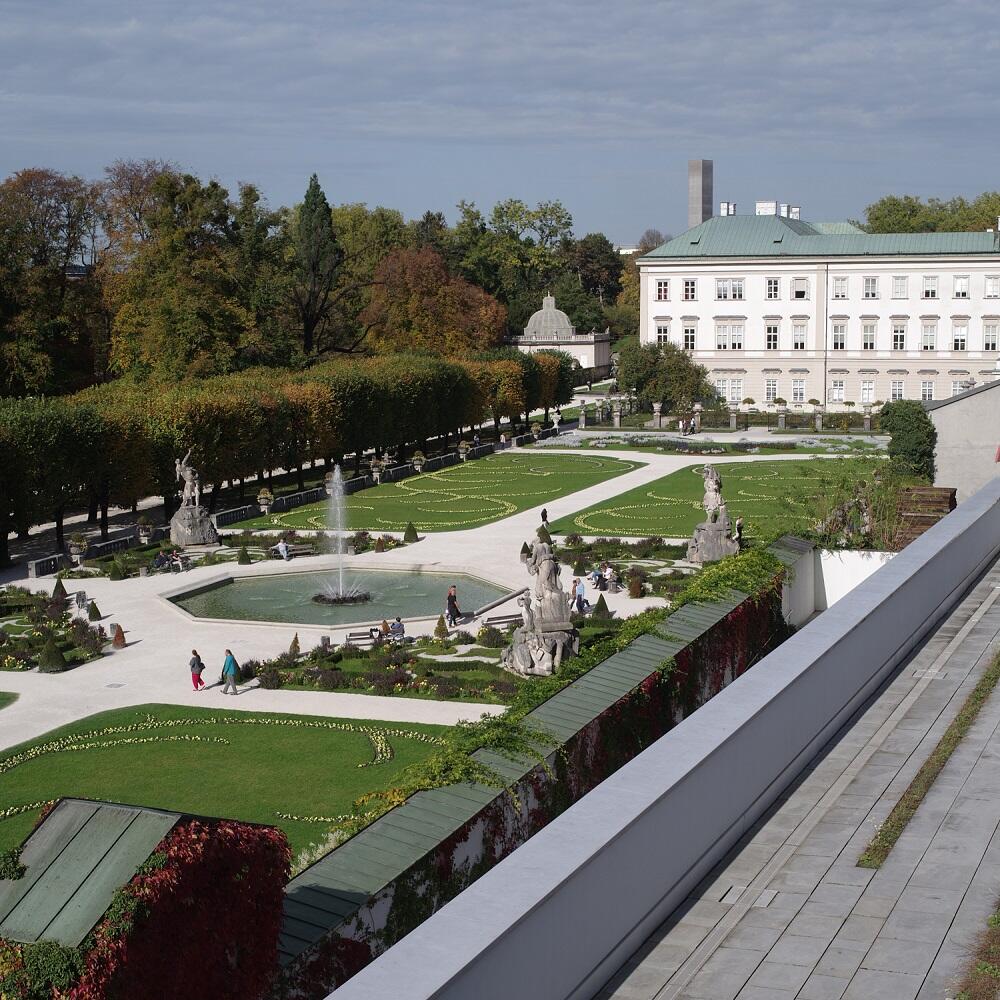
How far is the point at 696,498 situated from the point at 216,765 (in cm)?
3720

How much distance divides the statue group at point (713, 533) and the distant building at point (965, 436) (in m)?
14.1

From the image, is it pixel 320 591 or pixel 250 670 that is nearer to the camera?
pixel 250 670

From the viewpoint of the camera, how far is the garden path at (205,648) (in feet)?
97.3

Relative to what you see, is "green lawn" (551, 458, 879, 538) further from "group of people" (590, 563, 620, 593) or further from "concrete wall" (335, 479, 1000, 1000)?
"concrete wall" (335, 479, 1000, 1000)

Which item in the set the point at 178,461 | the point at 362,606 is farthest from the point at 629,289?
the point at 362,606

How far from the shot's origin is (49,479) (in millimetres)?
50344

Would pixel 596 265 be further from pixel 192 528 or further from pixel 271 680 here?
pixel 271 680

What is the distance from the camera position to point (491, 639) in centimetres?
3488

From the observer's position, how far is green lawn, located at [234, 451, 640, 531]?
56.1 metres

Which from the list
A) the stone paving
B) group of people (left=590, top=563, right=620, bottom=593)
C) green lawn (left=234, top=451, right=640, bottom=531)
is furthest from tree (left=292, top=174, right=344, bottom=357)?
the stone paving

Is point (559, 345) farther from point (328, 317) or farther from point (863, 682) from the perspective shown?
point (863, 682)

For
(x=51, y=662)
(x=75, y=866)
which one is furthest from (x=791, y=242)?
(x=75, y=866)

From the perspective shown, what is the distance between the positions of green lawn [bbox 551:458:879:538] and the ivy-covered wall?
18.2 metres

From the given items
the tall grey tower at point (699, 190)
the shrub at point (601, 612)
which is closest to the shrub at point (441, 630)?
the shrub at point (601, 612)
